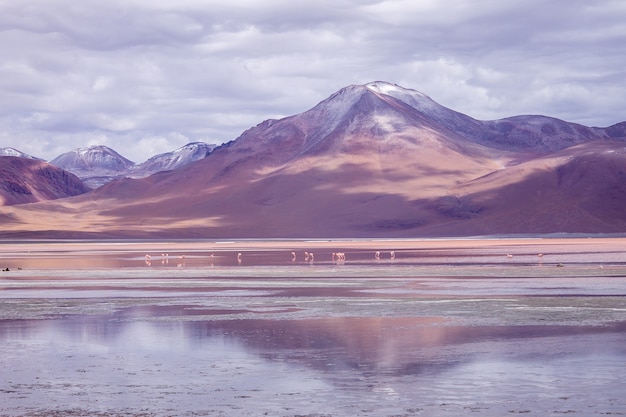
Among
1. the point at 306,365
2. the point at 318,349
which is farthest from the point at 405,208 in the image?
the point at 306,365

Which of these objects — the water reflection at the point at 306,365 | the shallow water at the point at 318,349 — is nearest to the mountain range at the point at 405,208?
the shallow water at the point at 318,349

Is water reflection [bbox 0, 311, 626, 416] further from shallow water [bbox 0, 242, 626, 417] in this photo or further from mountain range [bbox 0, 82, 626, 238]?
mountain range [bbox 0, 82, 626, 238]

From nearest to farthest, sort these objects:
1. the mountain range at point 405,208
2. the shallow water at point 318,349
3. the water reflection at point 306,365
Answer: the shallow water at point 318,349 → the water reflection at point 306,365 → the mountain range at point 405,208

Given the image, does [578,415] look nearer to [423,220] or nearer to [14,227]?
[423,220]

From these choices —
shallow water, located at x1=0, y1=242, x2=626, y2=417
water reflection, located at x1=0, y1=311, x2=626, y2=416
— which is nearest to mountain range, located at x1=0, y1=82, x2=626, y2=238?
shallow water, located at x1=0, y1=242, x2=626, y2=417

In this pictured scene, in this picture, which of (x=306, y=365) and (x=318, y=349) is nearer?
(x=306, y=365)

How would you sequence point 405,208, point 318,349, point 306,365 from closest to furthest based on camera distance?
point 306,365 < point 318,349 < point 405,208

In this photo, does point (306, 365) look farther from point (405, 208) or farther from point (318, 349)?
point (405, 208)

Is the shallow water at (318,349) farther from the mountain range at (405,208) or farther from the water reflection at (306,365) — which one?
the mountain range at (405,208)
